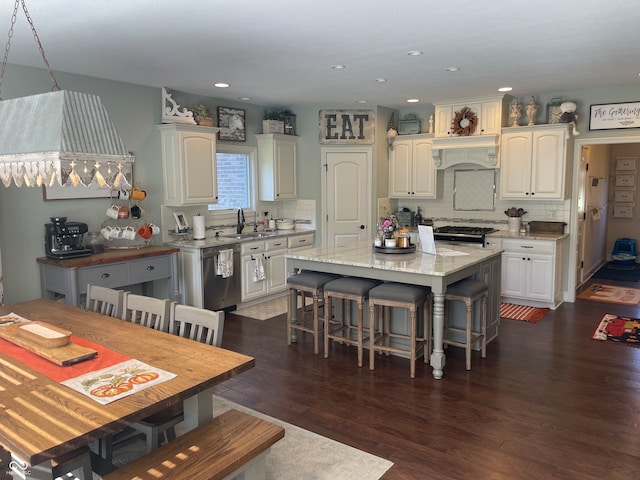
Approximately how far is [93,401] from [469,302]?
3.04 metres

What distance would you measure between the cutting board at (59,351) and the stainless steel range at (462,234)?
5057mm

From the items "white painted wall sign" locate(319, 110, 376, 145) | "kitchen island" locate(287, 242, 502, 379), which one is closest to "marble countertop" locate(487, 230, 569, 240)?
"kitchen island" locate(287, 242, 502, 379)

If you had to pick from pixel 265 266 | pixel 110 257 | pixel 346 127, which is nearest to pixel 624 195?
pixel 346 127

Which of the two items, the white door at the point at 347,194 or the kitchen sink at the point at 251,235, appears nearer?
the kitchen sink at the point at 251,235

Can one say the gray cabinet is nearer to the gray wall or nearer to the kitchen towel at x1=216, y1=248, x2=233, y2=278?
the gray wall

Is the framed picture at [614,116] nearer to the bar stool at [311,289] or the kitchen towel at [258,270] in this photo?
the bar stool at [311,289]

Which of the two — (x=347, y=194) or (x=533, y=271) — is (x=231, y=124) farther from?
(x=533, y=271)

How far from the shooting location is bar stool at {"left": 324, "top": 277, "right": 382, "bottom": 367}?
437 cm

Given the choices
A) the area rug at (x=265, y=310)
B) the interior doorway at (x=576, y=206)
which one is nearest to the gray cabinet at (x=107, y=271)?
the area rug at (x=265, y=310)

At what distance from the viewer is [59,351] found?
2.49 meters

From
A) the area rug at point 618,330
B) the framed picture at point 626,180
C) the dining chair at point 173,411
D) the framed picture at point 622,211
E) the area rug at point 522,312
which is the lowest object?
the area rug at point 618,330

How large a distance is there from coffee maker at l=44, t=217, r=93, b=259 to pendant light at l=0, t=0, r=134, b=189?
2.32 metres

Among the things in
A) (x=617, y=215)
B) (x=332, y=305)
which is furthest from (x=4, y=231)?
(x=617, y=215)

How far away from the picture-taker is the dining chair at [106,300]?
3.39 m
